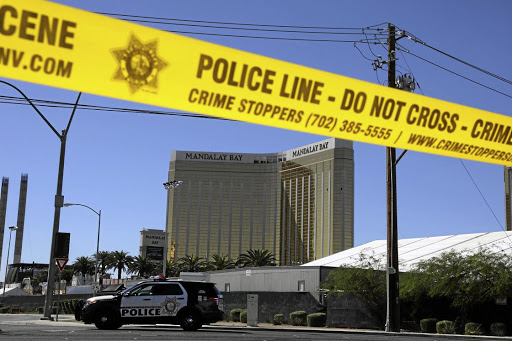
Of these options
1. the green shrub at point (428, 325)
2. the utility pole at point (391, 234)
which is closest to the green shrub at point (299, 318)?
the green shrub at point (428, 325)

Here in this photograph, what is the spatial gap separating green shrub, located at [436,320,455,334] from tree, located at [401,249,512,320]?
3.15ft

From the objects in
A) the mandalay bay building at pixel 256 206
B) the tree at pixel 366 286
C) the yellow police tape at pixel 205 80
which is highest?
the mandalay bay building at pixel 256 206

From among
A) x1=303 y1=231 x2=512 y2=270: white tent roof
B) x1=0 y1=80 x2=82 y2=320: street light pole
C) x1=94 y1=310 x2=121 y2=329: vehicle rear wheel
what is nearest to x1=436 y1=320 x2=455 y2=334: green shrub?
x1=303 y1=231 x2=512 y2=270: white tent roof

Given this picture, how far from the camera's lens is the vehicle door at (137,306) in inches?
939

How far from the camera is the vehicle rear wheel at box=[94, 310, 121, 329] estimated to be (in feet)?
78.3

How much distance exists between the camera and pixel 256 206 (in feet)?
632

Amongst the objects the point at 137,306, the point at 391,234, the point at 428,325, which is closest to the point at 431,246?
the point at 428,325

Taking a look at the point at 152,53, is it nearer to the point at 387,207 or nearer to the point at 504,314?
the point at 387,207

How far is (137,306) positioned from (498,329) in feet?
56.6

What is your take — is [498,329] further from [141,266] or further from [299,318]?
[141,266]

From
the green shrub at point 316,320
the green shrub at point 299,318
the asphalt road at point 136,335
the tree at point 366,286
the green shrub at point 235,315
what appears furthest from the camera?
the green shrub at point 235,315

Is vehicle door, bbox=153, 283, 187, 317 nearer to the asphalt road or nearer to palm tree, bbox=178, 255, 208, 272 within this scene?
the asphalt road

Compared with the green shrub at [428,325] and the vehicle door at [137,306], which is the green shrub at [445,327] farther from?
the vehicle door at [137,306]

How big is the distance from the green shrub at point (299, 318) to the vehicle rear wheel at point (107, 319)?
48.8 feet
